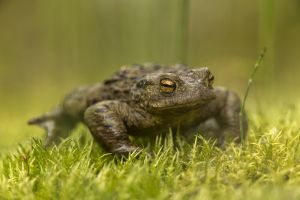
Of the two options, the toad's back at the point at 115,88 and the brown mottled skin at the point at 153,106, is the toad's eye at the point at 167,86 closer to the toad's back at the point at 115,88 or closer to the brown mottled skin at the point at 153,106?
the brown mottled skin at the point at 153,106

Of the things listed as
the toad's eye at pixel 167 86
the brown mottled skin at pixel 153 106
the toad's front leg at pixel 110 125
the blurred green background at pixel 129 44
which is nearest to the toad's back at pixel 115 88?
the brown mottled skin at pixel 153 106

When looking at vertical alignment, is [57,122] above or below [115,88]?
below

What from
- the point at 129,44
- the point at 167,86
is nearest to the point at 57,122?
the point at 167,86

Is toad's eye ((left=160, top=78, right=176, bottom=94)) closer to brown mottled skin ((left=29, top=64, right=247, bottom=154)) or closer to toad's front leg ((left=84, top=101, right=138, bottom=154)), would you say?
brown mottled skin ((left=29, top=64, right=247, bottom=154))

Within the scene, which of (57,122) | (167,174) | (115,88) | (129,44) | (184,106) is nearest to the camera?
(167,174)

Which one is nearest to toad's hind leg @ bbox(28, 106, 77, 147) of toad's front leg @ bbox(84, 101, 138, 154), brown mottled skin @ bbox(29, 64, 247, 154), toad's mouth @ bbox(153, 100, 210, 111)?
brown mottled skin @ bbox(29, 64, 247, 154)

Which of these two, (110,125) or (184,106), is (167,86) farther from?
(110,125)
